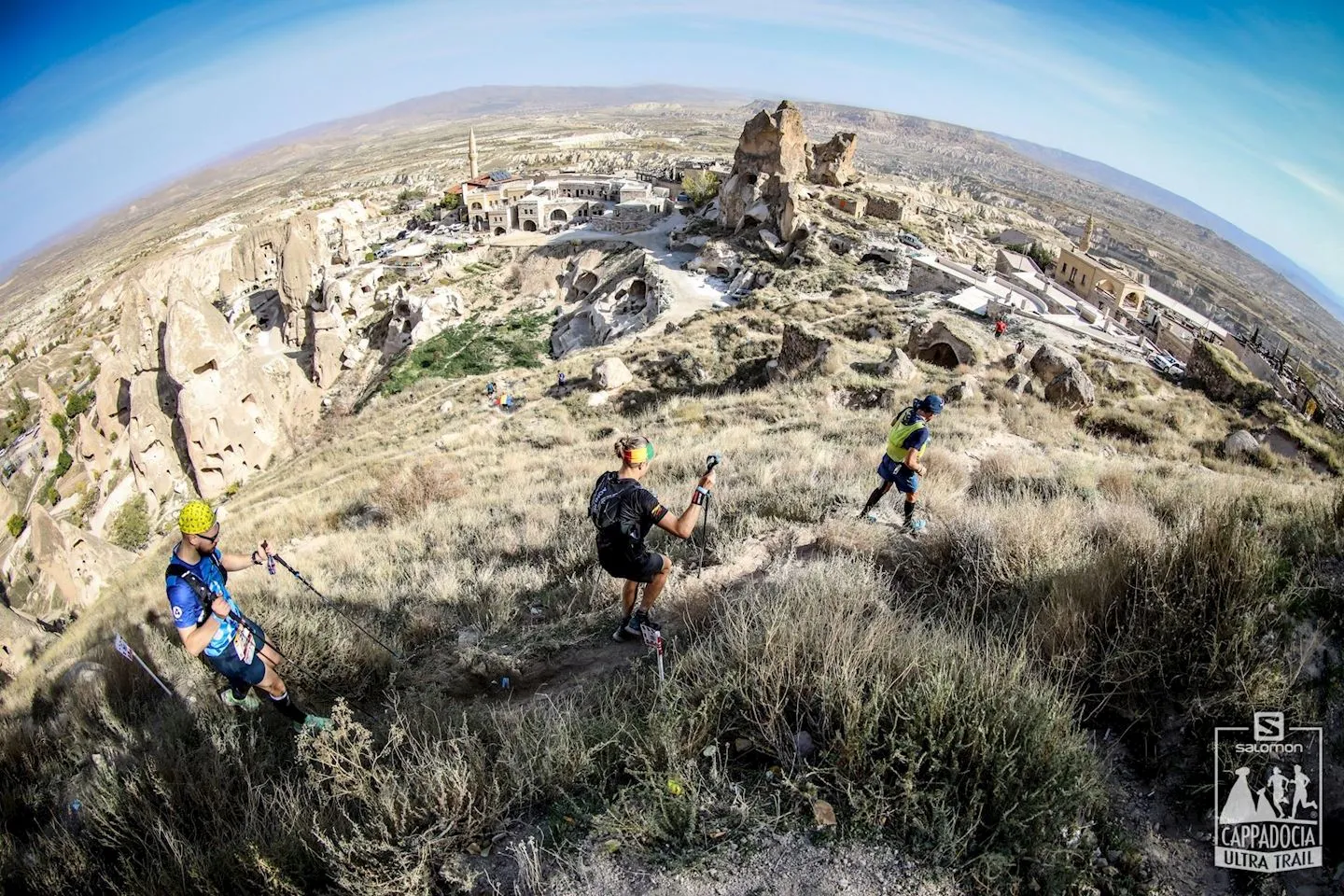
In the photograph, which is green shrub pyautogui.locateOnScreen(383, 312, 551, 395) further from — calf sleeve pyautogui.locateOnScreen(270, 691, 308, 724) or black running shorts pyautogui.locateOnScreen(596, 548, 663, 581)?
black running shorts pyautogui.locateOnScreen(596, 548, 663, 581)

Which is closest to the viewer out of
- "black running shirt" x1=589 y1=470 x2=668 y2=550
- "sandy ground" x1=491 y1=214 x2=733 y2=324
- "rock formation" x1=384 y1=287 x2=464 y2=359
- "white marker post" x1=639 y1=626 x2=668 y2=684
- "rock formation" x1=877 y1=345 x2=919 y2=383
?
"white marker post" x1=639 y1=626 x2=668 y2=684

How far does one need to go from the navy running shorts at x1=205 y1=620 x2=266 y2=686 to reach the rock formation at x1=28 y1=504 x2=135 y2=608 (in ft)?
37.5

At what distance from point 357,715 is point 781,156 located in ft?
126

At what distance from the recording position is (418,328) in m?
30.5

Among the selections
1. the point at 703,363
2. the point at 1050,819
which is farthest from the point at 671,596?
the point at 703,363

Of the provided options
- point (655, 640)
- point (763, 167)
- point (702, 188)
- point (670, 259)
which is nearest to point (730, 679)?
point (655, 640)

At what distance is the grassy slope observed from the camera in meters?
2.28

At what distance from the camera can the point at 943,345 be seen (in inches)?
666

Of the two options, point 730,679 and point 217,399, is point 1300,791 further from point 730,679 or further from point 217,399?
point 217,399

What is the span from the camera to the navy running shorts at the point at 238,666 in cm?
354

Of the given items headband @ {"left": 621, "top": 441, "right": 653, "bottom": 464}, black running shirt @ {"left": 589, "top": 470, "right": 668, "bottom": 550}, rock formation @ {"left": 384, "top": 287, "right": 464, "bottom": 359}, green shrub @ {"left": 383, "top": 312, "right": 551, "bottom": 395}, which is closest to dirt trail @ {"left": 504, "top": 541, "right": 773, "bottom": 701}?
black running shirt @ {"left": 589, "top": 470, "right": 668, "bottom": 550}

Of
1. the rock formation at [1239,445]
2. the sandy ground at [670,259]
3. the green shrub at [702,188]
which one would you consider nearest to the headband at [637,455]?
the rock formation at [1239,445]

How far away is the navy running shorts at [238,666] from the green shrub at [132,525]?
15365 mm

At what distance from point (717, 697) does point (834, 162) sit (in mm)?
44272
